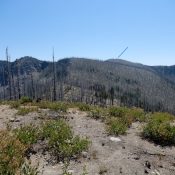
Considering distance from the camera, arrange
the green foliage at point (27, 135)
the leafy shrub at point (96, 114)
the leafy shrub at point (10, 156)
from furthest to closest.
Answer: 1. the leafy shrub at point (96, 114)
2. the green foliage at point (27, 135)
3. the leafy shrub at point (10, 156)

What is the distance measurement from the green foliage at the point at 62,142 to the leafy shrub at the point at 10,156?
4.18 feet

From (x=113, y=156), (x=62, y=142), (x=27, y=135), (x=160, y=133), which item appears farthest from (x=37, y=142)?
(x=160, y=133)

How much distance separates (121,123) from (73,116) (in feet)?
9.21

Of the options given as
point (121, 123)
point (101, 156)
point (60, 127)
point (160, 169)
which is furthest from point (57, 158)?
point (121, 123)

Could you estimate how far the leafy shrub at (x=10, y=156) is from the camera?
280 inches

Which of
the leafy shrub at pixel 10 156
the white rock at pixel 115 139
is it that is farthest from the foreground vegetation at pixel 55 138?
the white rock at pixel 115 139

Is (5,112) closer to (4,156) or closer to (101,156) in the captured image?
(101,156)

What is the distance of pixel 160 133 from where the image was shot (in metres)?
12.7

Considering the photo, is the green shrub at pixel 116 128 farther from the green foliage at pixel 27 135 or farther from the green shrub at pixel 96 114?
the green foliage at pixel 27 135

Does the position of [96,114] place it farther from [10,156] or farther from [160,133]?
[10,156]

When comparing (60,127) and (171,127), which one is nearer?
(60,127)

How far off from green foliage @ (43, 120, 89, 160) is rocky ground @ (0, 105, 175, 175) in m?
0.28

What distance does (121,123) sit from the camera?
46.2ft

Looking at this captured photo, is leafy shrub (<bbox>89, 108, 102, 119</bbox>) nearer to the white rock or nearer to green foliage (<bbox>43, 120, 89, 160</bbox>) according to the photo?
the white rock
